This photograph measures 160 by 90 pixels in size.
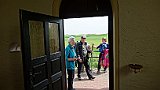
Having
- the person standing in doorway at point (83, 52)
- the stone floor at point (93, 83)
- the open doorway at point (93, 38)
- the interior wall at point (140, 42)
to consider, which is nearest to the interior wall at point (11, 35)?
the interior wall at point (140, 42)

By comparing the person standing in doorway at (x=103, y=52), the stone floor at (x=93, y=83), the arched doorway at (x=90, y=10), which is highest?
the arched doorway at (x=90, y=10)

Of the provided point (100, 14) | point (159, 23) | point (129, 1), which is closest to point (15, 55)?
point (100, 14)

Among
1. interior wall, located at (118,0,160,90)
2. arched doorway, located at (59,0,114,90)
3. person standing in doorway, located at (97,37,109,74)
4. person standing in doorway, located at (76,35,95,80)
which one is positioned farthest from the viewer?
person standing in doorway, located at (97,37,109,74)

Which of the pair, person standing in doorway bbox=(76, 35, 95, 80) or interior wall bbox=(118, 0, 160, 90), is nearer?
interior wall bbox=(118, 0, 160, 90)

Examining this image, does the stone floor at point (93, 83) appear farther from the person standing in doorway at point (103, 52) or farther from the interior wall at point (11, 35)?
the interior wall at point (11, 35)

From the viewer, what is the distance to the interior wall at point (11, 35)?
3.03 m

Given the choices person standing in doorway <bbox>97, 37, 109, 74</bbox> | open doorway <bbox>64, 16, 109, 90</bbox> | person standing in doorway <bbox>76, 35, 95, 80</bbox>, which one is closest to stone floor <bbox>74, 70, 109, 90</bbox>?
open doorway <bbox>64, 16, 109, 90</bbox>

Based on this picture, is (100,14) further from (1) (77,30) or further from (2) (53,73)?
(1) (77,30)

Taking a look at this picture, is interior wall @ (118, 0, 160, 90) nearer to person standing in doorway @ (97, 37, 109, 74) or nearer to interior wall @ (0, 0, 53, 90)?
interior wall @ (0, 0, 53, 90)

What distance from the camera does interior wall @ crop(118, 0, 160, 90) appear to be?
2.61 m

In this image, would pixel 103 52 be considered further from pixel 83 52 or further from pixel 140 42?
pixel 140 42

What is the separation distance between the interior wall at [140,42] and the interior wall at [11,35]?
1.27 m

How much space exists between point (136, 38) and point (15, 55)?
203 centimetres

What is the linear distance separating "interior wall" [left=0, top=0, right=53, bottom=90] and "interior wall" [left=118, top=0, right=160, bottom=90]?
4.17 feet
